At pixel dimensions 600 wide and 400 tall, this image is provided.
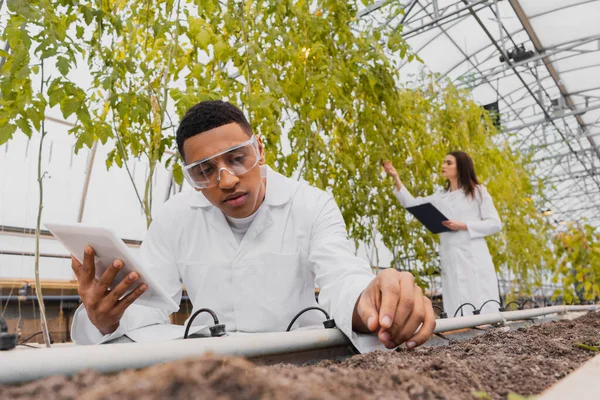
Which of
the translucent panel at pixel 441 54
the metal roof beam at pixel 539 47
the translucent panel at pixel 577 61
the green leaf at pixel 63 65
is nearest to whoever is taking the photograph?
the green leaf at pixel 63 65

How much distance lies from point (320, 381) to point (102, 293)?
0.83 m

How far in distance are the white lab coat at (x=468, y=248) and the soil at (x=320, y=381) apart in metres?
2.64

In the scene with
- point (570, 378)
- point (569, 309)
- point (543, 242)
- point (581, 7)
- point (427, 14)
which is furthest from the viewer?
point (581, 7)

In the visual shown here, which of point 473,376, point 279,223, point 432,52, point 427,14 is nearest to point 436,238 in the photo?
point 279,223

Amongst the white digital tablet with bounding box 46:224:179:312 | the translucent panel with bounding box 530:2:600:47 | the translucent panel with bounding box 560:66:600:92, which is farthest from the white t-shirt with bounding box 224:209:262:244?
the translucent panel with bounding box 560:66:600:92

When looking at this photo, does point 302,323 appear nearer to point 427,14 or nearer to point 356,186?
point 356,186

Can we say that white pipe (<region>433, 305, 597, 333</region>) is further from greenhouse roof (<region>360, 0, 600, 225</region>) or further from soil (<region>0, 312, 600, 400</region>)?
greenhouse roof (<region>360, 0, 600, 225</region>)

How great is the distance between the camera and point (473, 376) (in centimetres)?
60

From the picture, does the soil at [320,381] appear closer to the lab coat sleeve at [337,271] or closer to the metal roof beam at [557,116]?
the lab coat sleeve at [337,271]

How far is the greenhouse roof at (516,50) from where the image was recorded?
7.65 metres

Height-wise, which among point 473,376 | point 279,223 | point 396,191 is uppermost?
point 396,191

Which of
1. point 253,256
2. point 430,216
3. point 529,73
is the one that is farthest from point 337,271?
point 529,73

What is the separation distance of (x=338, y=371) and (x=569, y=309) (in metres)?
2.25

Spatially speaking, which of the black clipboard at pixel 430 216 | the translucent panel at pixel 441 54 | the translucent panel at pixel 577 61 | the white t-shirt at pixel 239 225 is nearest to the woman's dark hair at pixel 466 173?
the black clipboard at pixel 430 216
